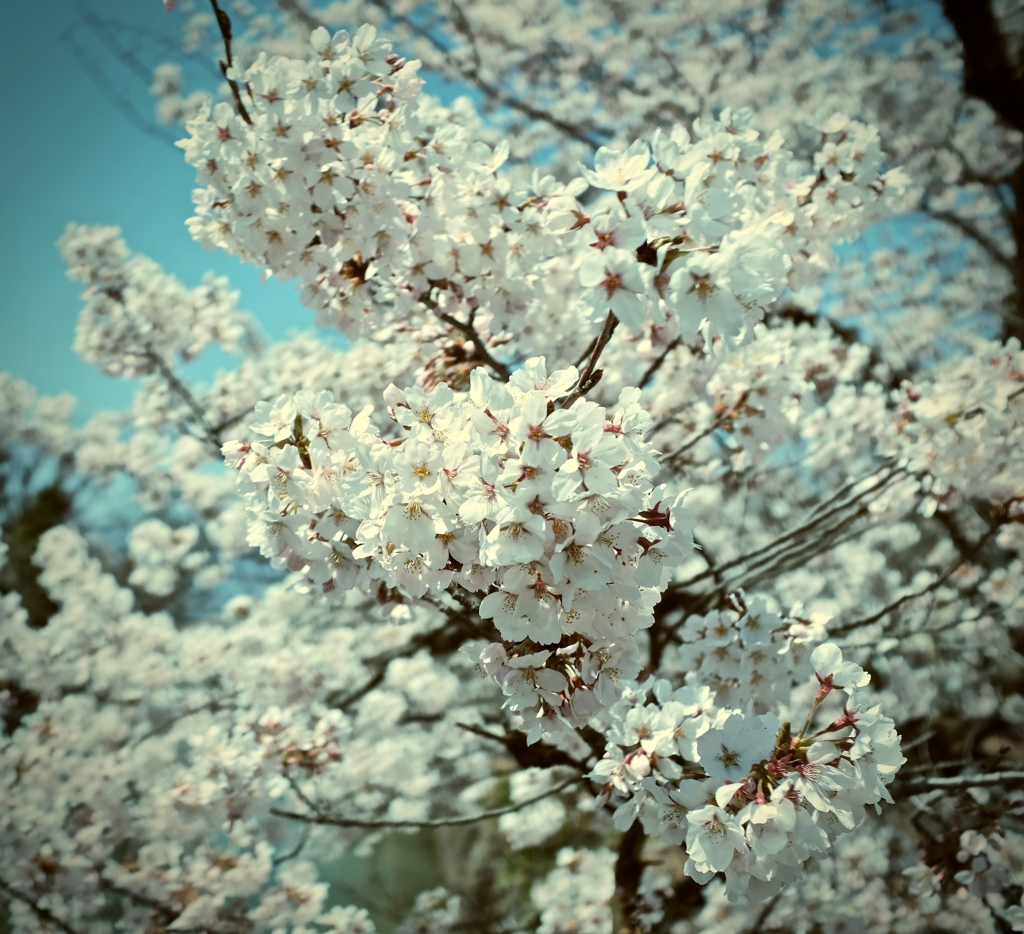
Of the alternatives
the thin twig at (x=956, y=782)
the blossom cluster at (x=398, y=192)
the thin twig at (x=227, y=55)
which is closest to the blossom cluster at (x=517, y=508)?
the blossom cluster at (x=398, y=192)

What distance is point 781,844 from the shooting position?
981 mm

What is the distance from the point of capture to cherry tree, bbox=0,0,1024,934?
1.00m

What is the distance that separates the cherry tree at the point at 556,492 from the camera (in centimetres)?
100

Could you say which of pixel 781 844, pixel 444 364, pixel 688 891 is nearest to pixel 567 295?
pixel 444 364

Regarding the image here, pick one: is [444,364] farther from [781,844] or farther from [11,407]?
[11,407]

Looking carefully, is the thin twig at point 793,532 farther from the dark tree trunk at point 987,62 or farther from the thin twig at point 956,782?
the dark tree trunk at point 987,62

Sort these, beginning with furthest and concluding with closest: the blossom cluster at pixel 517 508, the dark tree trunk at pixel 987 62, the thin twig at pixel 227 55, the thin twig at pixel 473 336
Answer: the dark tree trunk at pixel 987 62
the thin twig at pixel 473 336
the thin twig at pixel 227 55
the blossom cluster at pixel 517 508

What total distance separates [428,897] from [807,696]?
3.21m

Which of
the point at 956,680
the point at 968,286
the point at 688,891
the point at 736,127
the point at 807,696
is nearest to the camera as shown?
the point at 736,127

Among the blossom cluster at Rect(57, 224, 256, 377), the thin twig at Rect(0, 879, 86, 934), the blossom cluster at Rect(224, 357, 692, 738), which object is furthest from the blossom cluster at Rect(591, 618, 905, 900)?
the blossom cluster at Rect(57, 224, 256, 377)

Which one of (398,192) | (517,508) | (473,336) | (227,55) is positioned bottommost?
(517,508)

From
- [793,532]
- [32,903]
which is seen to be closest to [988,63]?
[793,532]

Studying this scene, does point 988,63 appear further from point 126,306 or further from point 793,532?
Result: point 126,306

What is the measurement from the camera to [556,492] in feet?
2.78
